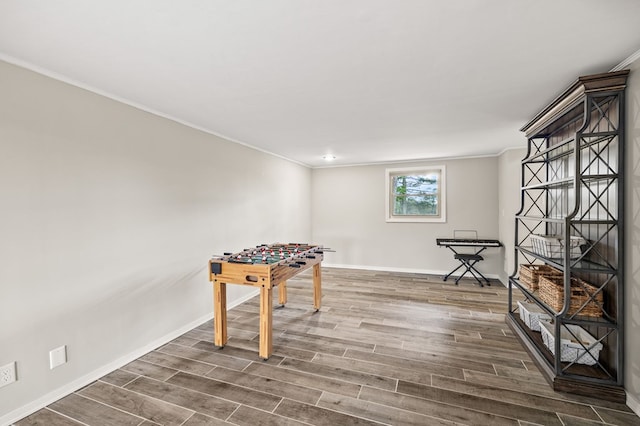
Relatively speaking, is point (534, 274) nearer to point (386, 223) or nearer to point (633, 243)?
point (633, 243)

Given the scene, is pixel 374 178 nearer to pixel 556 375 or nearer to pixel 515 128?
pixel 515 128

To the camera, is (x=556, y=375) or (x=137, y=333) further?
(x=137, y=333)

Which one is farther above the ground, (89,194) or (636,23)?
(636,23)

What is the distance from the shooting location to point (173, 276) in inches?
120

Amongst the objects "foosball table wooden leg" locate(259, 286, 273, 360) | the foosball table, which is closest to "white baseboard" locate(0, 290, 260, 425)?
the foosball table

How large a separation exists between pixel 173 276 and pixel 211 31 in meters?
2.42

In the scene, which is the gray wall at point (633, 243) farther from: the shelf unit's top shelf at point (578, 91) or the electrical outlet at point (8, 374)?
the electrical outlet at point (8, 374)

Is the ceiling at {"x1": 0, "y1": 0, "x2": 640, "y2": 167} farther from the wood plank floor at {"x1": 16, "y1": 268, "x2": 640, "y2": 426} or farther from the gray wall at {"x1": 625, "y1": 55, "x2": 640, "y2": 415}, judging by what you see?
the wood plank floor at {"x1": 16, "y1": 268, "x2": 640, "y2": 426}

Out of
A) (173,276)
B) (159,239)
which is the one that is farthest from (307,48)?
(173,276)

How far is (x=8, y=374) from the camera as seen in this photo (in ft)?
5.99

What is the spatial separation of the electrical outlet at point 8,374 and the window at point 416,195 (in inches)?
214

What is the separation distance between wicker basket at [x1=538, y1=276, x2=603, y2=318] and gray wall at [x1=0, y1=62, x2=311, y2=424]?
3452 mm

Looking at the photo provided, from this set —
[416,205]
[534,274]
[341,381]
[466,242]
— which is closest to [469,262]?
[466,242]

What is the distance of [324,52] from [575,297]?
253cm
